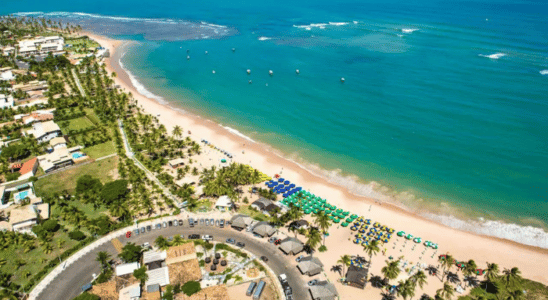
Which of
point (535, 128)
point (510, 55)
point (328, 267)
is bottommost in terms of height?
point (328, 267)

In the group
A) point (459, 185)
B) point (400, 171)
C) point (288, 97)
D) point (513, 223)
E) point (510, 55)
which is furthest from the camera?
point (510, 55)

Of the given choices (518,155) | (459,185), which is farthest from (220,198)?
(518,155)

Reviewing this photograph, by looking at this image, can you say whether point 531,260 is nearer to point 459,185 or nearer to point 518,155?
point 459,185

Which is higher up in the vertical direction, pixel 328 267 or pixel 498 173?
pixel 498 173

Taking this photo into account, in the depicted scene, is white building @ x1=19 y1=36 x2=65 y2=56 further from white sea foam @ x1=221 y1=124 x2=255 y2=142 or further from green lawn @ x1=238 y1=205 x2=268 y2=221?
green lawn @ x1=238 y1=205 x2=268 y2=221

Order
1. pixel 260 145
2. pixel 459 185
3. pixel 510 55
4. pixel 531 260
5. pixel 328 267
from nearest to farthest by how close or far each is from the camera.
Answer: pixel 328 267
pixel 531 260
pixel 459 185
pixel 260 145
pixel 510 55

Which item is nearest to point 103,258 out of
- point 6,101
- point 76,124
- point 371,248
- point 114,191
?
point 114,191

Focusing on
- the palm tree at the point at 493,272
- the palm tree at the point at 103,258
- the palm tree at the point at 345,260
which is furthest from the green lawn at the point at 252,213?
the palm tree at the point at 493,272
